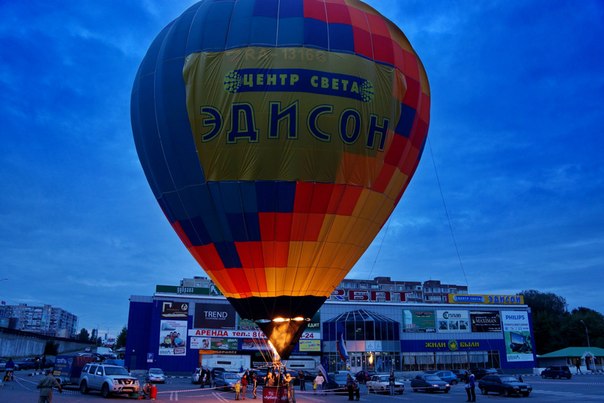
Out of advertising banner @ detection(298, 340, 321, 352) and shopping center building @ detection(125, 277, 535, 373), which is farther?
advertising banner @ detection(298, 340, 321, 352)

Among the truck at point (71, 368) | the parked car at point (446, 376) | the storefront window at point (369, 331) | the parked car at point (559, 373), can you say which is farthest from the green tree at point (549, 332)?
the truck at point (71, 368)

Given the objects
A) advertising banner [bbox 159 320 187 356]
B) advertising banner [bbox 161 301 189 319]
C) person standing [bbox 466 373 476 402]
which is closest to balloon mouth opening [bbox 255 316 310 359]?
person standing [bbox 466 373 476 402]

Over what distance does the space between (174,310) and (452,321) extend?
3221 centimetres

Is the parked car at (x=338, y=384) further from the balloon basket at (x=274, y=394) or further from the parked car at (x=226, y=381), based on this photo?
the balloon basket at (x=274, y=394)

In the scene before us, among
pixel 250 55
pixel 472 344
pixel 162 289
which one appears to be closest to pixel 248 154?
pixel 250 55

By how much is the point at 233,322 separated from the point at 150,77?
42315 millimetres

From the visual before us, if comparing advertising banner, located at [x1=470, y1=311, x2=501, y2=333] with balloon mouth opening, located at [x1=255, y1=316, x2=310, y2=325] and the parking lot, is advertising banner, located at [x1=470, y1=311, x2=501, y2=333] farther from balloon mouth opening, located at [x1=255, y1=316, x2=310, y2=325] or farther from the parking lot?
balloon mouth opening, located at [x1=255, y1=316, x2=310, y2=325]

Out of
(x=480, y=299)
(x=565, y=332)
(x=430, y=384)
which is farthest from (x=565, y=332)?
(x=430, y=384)

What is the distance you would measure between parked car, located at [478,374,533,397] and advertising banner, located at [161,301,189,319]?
32801mm

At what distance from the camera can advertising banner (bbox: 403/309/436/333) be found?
193 ft

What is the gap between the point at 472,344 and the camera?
60.2m

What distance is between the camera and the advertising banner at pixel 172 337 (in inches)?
2052

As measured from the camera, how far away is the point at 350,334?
180ft

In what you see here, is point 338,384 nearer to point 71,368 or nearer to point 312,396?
point 312,396
